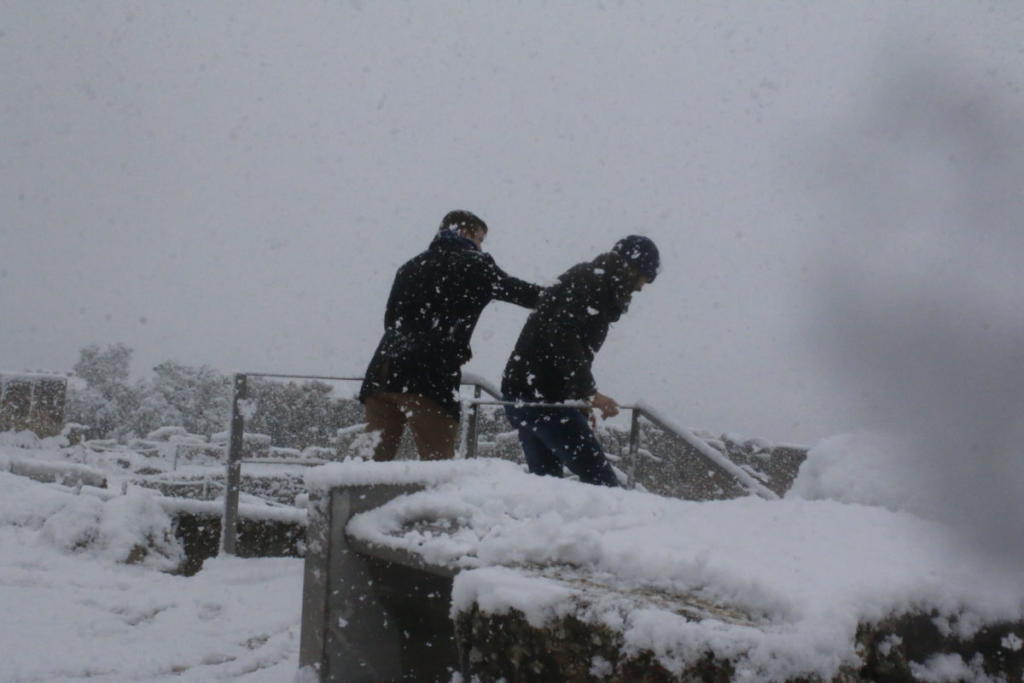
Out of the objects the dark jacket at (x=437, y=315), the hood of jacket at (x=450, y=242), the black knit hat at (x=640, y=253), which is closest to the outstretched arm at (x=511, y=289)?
the dark jacket at (x=437, y=315)

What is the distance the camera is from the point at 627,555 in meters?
1.69

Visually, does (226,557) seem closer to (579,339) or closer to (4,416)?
(579,339)

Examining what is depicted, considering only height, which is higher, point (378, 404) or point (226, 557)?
point (378, 404)

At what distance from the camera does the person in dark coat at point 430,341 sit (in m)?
3.62

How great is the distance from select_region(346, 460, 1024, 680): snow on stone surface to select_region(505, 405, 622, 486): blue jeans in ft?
3.55

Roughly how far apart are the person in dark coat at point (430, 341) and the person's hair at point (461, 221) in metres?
0.13

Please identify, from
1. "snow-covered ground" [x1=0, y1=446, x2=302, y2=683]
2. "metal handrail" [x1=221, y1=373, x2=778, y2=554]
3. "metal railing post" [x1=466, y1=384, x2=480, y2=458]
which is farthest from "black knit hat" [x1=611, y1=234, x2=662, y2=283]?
"snow-covered ground" [x1=0, y1=446, x2=302, y2=683]

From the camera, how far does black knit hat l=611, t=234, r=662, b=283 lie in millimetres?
3719

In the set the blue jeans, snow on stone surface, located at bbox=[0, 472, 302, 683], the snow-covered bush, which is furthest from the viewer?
the snow-covered bush

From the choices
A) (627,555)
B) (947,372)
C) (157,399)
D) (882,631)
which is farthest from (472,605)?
(157,399)

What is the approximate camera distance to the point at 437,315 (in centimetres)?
375

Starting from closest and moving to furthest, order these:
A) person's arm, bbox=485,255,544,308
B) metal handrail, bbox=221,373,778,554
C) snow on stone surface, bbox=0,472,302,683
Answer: snow on stone surface, bbox=0,472,302,683 < person's arm, bbox=485,255,544,308 < metal handrail, bbox=221,373,778,554

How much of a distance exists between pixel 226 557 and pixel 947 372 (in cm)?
346

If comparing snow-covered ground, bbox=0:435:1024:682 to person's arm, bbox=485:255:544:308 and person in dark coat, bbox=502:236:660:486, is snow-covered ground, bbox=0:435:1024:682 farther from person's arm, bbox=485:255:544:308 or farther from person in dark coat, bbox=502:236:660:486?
person's arm, bbox=485:255:544:308
